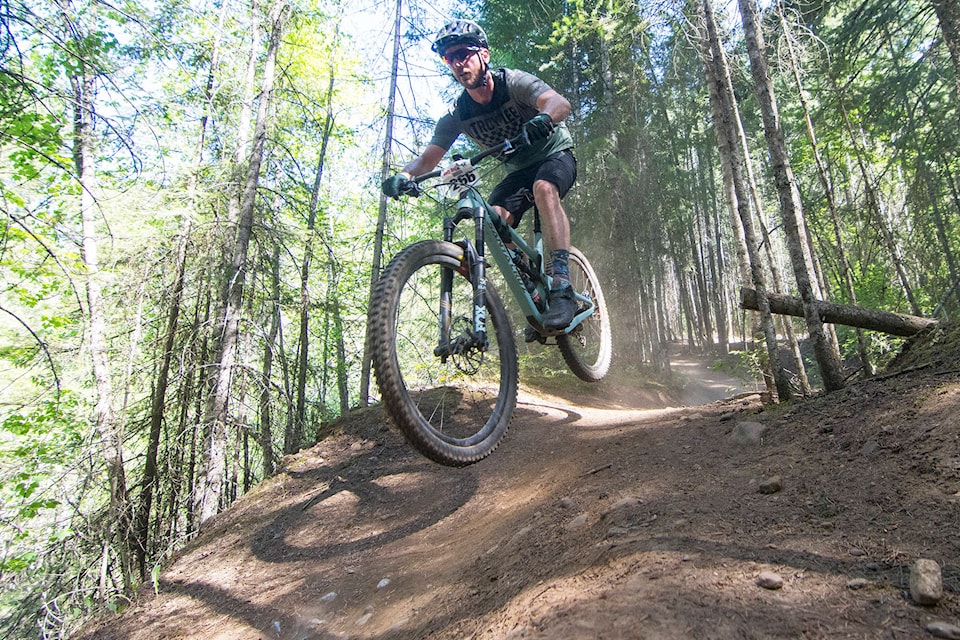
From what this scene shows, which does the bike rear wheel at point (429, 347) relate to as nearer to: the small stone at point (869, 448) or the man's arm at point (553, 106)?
the man's arm at point (553, 106)

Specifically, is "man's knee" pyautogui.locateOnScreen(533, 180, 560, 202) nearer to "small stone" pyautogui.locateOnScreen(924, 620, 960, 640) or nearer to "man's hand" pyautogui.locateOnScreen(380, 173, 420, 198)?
"man's hand" pyautogui.locateOnScreen(380, 173, 420, 198)

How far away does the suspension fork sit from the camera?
3.20 m

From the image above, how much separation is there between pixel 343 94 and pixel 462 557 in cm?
1201

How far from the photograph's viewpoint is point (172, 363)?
622cm

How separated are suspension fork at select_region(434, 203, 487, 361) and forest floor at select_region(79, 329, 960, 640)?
47.1 inches

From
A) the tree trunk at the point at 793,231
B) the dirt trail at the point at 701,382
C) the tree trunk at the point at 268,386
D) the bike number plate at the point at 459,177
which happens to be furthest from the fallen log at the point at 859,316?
the dirt trail at the point at 701,382

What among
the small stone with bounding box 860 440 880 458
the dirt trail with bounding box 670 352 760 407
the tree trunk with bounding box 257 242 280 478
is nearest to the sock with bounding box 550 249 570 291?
the small stone with bounding box 860 440 880 458

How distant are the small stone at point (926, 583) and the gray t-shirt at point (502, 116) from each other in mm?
3148

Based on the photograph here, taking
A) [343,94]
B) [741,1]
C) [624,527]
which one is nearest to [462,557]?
[624,527]

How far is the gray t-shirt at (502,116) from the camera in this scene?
374 cm

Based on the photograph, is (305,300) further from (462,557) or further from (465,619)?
(465,619)

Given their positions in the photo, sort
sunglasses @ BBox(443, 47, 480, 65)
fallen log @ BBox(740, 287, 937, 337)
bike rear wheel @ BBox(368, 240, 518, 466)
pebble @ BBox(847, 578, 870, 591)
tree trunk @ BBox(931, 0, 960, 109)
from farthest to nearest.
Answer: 1. tree trunk @ BBox(931, 0, 960, 109)
2. fallen log @ BBox(740, 287, 937, 337)
3. sunglasses @ BBox(443, 47, 480, 65)
4. bike rear wheel @ BBox(368, 240, 518, 466)
5. pebble @ BBox(847, 578, 870, 591)

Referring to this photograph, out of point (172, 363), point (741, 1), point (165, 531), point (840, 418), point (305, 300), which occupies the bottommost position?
point (165, 531)

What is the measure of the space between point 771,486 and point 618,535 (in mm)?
828
